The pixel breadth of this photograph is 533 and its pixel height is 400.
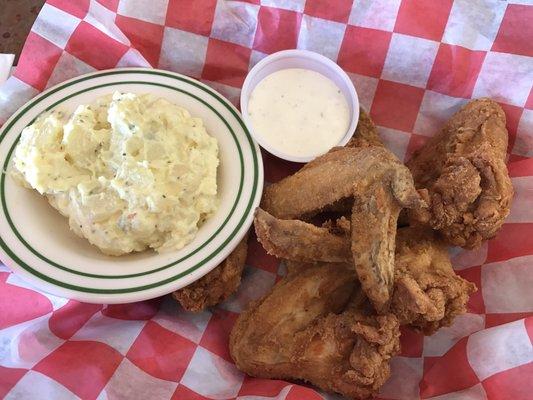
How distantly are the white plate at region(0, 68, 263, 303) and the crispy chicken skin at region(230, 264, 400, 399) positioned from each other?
0.27 meters

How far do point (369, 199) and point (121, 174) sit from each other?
836 millimetres

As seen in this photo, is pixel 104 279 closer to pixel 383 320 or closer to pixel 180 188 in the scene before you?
pixel 180 188

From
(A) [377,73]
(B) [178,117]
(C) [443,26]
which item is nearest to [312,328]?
(B) [178,117]

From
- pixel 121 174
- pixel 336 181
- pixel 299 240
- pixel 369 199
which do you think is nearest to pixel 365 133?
pixel 336 181

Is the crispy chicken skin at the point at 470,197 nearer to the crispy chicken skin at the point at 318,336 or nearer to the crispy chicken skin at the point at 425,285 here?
the crispy chicken skin at the point at 425,285

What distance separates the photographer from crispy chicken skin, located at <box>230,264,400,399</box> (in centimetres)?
182

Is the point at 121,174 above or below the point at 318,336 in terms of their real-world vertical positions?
above

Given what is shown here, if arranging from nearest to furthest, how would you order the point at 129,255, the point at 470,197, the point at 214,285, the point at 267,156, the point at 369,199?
the point at 369,199, the point at 470,197, the point at 129,255, the point at 214,285, the point at 267,156

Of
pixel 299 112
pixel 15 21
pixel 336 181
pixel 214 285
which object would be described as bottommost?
pixel 214 285

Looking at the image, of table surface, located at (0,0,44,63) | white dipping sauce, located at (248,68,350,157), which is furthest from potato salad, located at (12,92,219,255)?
table surface, located at (0,0,44,63)

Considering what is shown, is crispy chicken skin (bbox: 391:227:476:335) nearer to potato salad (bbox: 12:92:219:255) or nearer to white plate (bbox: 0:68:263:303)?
white plate (bbox: 0:68:263:303)

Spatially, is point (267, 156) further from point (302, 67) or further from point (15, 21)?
point (15, 21)

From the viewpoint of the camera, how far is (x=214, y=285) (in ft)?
7.15

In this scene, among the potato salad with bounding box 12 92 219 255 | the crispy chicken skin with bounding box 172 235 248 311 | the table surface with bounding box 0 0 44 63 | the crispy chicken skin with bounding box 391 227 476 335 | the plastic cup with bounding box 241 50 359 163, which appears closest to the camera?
the crispy chicken skin with bounding box 391 227 476 335
